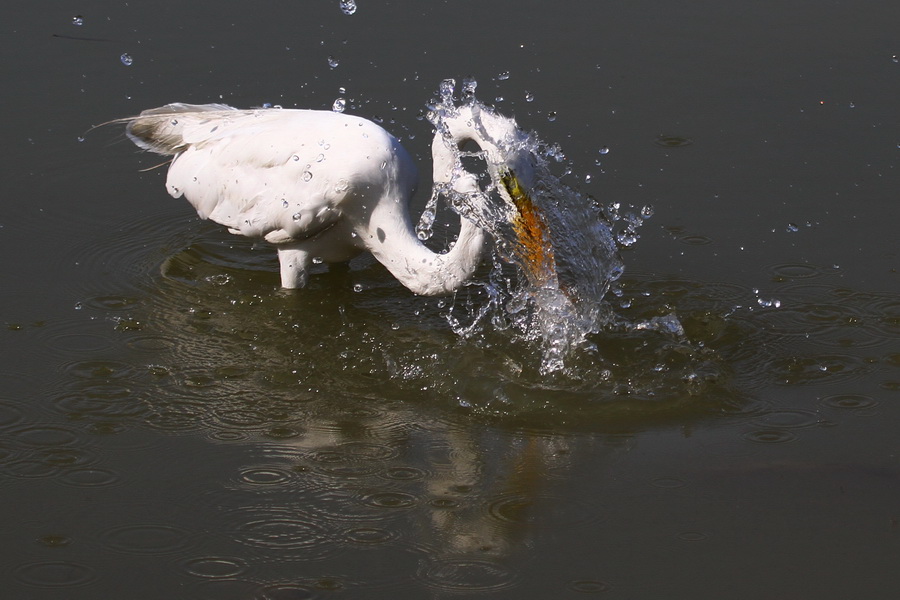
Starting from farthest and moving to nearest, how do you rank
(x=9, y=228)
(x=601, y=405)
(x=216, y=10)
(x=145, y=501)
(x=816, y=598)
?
(x=216, y=10) → (x=9, y=228) → (x=601, y=405) → (x=145, y=501) → (x=816, y=598)

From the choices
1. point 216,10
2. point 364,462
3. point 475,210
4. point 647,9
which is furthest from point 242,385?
point 647,9

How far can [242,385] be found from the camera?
17.3 ft

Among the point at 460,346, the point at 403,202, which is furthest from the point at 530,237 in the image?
the point at 403,202

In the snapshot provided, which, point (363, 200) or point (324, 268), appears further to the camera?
point (324, 268)

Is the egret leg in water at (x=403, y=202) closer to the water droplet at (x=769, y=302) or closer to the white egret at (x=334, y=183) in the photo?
the white egret at (x=334, y=183)

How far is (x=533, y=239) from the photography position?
541 centimetres

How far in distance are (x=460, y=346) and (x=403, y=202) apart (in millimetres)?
845

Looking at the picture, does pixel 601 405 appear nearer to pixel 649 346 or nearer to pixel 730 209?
pixel 649 346

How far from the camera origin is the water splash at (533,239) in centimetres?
521

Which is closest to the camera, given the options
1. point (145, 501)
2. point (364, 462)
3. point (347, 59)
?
point (145, 501)

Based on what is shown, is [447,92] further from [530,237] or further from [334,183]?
[530,237]

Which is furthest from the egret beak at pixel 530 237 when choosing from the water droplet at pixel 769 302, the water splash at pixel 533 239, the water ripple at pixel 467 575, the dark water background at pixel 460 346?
the water ripple at pixel 467 575

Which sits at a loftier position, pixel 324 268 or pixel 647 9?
pixel 647 9

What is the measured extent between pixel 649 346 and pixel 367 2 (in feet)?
14.4
